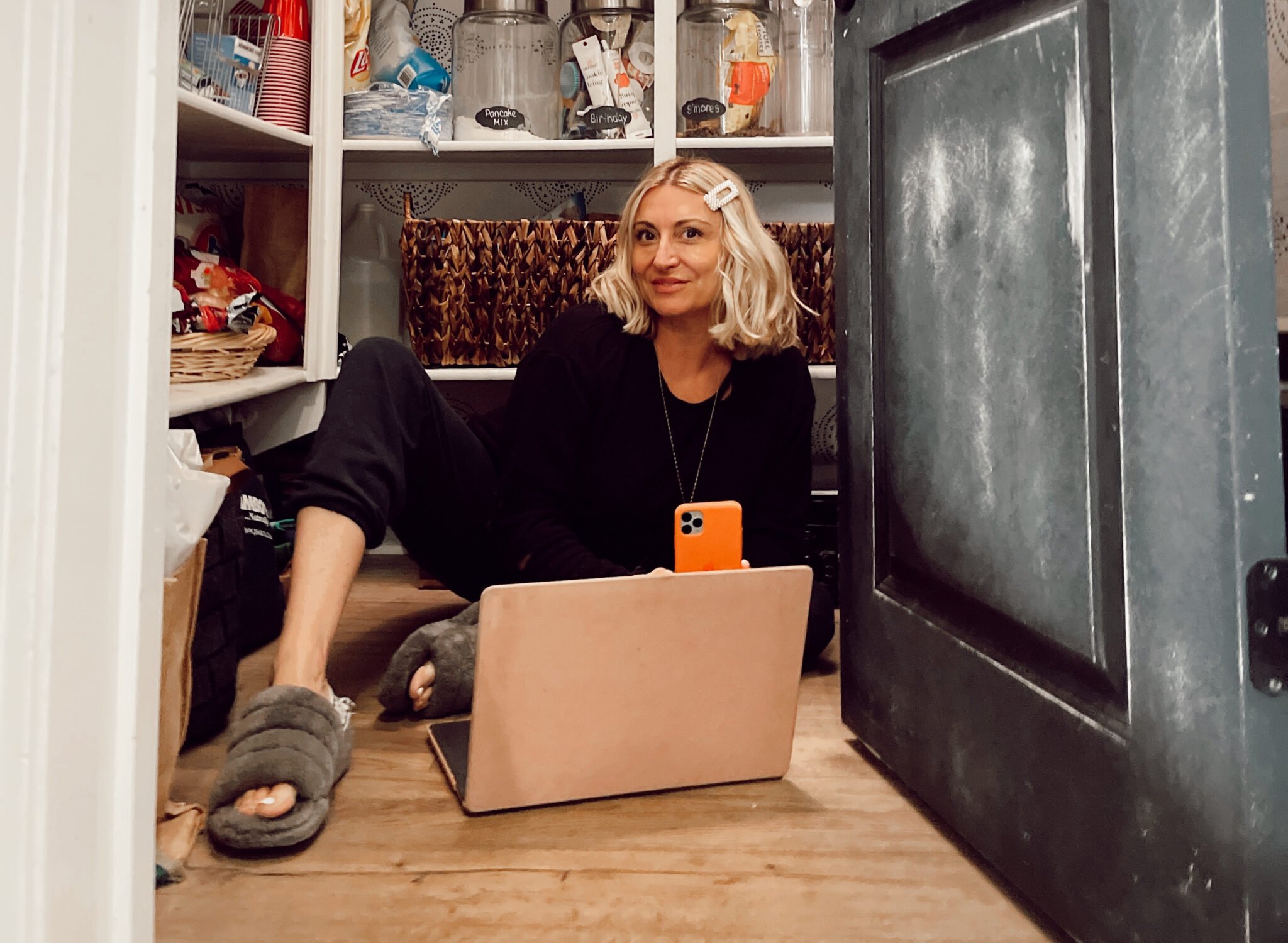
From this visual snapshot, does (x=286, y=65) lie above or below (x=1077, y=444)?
above

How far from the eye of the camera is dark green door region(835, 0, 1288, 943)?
62 cm

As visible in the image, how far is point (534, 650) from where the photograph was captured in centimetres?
97

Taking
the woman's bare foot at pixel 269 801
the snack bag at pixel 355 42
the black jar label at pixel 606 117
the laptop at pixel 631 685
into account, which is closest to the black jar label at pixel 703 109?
the black jar label at pixel 606 117

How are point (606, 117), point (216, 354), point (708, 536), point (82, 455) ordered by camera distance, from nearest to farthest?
point (82, 455)
point (708, 536)
point (216, 354)
point (606, 117)

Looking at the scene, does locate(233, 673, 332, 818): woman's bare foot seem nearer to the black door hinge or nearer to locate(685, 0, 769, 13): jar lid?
the black door hinge

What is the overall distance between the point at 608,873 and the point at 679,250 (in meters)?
0.91

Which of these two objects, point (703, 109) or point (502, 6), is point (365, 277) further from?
point (703, 109)

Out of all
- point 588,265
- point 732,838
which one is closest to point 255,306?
point 588,265

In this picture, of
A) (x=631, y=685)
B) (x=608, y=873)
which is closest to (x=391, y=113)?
(x=631, y=685)

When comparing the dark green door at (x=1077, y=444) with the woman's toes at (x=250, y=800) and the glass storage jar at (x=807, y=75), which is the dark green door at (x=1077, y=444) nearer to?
the woman's toes at (x=250, y=800)

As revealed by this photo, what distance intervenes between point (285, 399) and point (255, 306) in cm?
25

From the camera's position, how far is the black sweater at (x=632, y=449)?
57.1 inches

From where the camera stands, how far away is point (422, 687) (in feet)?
4.24

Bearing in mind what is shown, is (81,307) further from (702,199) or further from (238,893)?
(702,199)
